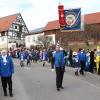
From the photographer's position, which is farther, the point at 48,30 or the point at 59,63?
the point at 48,30

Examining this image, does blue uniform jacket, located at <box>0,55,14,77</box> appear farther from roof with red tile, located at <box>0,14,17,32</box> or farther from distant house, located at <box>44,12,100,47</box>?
roof with red tile, located at <box>0,14,17,32</box>

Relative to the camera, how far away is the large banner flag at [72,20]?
3541 cm

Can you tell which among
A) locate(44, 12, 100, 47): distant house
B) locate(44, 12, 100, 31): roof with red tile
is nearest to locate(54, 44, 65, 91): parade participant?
locate(44, 12, 100, 47): distant house

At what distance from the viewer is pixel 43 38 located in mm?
80062

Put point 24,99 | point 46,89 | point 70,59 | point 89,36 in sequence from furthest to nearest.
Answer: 1. point 89,36
2. point 70,59
3. point 46,89
4. point 24,99

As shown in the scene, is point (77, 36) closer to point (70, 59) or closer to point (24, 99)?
point (70, 59)

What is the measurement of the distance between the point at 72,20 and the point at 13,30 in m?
59.6

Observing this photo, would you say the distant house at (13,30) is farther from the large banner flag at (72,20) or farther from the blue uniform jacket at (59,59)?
the blue uniform jacket at (59,59)

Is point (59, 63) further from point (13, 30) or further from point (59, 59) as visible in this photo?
point (13, 30)

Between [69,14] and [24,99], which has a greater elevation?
[69,14]

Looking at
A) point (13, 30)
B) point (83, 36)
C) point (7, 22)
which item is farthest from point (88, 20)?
point (7, 22)

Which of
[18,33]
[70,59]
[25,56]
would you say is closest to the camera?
[70,59]

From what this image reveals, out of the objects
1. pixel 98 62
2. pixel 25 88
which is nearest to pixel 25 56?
pixel 98 62

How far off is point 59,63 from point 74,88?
119 centimetres
